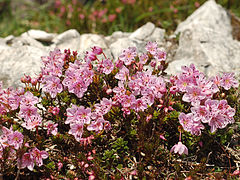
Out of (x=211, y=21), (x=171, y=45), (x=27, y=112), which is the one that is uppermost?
(x=211, y=21)

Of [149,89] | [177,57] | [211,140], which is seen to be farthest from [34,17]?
[211,140]

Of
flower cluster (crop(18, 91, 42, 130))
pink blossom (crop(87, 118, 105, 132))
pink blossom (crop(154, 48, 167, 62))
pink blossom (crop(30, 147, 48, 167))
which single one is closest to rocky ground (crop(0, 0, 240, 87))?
pink blossom (crop(154, 48, 167, 62))

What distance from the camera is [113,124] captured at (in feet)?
11.7

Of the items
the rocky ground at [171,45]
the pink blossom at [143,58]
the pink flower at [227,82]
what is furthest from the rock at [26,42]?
the pink flower at [227,82]

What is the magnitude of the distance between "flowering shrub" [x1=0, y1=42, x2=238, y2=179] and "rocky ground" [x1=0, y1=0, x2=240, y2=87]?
1.10m

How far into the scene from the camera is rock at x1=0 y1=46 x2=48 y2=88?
430 centimetres

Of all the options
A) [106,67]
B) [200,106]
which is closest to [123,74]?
[106,67]

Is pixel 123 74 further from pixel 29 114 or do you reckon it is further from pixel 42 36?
pixel 42 36

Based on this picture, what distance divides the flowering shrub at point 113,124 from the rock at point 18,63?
0.89 metres

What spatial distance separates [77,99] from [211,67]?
237cm

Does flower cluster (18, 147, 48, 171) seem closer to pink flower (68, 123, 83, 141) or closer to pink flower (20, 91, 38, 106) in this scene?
pink flower (68, 123, 83, 141)

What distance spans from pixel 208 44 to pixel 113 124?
2.62 metres

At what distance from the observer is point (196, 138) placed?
10.6ft

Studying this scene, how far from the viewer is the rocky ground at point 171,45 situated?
452cm
